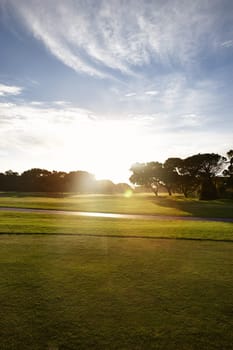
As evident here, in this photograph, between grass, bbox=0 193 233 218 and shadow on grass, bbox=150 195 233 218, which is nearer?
shadow on grass, bbox=150 195 233 218

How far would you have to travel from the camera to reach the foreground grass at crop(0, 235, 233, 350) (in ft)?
10.1

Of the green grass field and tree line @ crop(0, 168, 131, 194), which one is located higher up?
tree line @ crop(0, 168, 131, 194)

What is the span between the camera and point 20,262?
6113mm

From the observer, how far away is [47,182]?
89312mm

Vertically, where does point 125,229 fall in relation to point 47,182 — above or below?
below

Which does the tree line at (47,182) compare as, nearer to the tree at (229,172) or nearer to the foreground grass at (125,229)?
the tree at (229,172)

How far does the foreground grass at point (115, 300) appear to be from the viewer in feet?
10.1

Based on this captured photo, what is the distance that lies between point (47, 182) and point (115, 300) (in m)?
88.3

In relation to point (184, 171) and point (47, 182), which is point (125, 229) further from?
point (47, 182)

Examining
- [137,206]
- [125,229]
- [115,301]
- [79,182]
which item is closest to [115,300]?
[115,301]

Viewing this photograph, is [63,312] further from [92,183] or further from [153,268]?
[92,183]

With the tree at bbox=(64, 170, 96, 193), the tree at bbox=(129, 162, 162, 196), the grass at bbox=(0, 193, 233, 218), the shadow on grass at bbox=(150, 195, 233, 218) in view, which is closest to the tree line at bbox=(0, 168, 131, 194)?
the tree at bbox=(64, 170, 96, 193)

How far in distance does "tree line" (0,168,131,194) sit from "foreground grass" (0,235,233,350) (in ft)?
275

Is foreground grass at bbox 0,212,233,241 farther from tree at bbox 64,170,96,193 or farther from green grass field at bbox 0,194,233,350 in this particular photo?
tree at bbox 64,170,96,193
